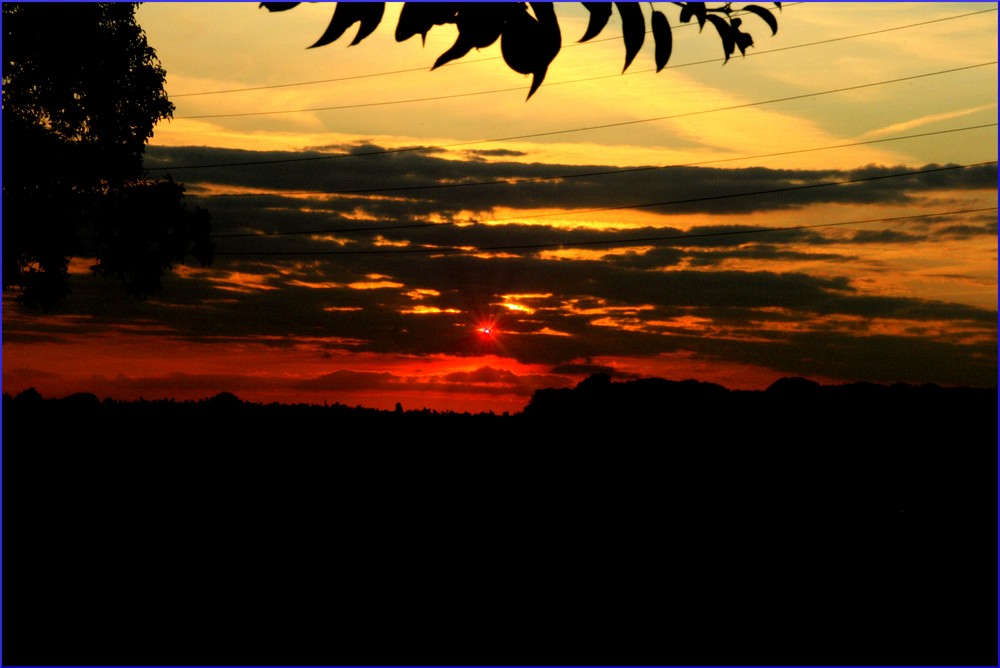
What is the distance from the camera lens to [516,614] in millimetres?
9891

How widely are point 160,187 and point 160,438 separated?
34.3 ft

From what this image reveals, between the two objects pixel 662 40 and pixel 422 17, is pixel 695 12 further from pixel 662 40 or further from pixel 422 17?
pixel 422 17

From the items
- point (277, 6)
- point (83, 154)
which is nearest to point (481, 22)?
point (277, 6)

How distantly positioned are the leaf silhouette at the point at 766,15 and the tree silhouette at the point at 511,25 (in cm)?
70

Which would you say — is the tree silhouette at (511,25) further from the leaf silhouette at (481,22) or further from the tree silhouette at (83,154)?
the tree silhouette at (83,154)

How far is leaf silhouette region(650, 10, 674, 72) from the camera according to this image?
3.13 meters

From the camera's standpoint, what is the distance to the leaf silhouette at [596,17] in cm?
313

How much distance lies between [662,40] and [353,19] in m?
1.05

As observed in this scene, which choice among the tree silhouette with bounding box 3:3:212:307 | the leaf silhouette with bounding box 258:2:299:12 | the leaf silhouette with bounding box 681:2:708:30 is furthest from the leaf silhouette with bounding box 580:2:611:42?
the tree silhouette with bounding box 3:3:212:307

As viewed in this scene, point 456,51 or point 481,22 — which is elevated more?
point 481,22

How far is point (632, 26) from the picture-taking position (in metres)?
3.20

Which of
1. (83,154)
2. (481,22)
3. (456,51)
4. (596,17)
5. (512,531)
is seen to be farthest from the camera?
(83,154)

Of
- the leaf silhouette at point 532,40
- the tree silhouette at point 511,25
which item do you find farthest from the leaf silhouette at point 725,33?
the leaf silhouette at point 532,40

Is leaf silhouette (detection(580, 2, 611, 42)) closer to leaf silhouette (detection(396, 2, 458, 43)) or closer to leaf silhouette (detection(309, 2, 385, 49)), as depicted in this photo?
leaf silhouette (detection(396, 2, 458, 43))
